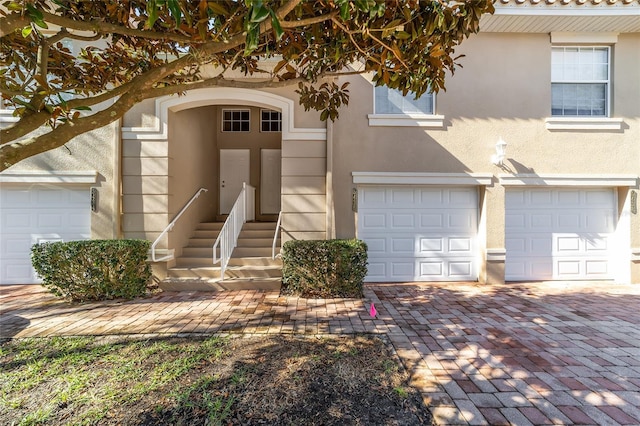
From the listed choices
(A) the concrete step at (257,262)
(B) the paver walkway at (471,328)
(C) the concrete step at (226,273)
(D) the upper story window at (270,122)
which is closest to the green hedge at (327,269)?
(B) the paver walkway at (471,328)

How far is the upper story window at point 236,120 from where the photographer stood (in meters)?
9.04

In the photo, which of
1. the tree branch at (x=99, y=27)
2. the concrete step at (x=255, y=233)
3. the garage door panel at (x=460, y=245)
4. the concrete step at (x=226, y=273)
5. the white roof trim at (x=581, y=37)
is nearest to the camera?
the tree branch at (x=99, y=27)

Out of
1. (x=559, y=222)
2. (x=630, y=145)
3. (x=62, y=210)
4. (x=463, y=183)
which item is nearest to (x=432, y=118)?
(x=463, y=183)

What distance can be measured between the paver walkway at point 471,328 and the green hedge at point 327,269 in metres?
0.28

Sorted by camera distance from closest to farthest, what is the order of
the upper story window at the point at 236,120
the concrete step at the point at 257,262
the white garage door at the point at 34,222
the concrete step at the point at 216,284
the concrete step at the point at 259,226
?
the concrete step at the point at 216,284 < the white garage door at the point at 34,222 < the concrete step at the point at 257,262 < the concrete step at the point at 259,226 < the upper story window at the point at 236,120

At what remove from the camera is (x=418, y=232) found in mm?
6605

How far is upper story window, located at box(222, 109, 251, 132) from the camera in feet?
29.7

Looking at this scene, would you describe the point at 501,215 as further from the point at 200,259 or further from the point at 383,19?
the point at 200,259

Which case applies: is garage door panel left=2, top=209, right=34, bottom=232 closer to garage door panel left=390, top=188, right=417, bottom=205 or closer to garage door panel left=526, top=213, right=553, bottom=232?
garage door panel left=390, top=188, right=417, bottom=205

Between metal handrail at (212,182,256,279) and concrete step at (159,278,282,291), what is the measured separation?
19 centimetres

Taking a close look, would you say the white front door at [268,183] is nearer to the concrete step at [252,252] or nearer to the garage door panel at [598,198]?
the concrete step at [252,252]

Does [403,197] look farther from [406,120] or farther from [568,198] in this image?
[568,198]

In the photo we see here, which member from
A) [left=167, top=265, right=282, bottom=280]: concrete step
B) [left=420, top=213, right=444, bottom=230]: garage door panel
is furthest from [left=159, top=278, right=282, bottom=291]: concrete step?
[left=420, top=213, right=444, bottom=230]: garage door panel

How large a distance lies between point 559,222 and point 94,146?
9792 mm
